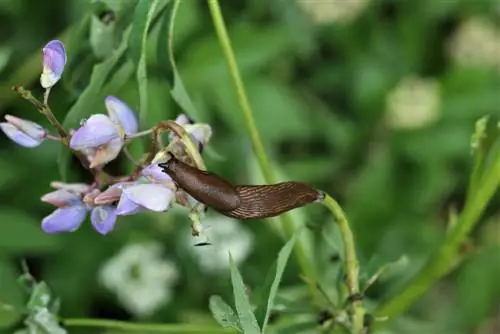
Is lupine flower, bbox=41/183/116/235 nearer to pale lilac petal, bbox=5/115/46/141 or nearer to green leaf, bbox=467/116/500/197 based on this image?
pale lilac petal, bbox=5/115/46/141

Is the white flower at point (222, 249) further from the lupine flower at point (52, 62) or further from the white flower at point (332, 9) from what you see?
the lupine flower at point (52, 62)

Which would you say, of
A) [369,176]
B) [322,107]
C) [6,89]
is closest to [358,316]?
[6,89]

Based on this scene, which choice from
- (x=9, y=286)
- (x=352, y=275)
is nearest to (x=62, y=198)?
(x=352, y=275)

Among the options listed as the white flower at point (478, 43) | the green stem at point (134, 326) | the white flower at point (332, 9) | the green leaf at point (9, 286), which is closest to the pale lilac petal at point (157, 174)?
the green stem at point (134, 326)

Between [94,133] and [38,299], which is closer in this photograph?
[94,133]

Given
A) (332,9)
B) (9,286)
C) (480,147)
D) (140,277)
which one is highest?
(332,9)

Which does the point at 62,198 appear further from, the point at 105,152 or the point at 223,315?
the point at 223,315

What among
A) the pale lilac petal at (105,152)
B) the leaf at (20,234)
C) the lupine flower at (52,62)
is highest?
the lupine flower at (52,62)
